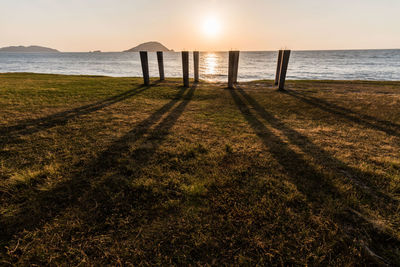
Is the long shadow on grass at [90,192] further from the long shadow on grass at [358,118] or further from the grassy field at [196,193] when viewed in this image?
the long shadow on grass at [358,118]

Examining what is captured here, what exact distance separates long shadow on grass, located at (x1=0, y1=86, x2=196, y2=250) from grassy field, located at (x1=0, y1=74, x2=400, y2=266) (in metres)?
0.02

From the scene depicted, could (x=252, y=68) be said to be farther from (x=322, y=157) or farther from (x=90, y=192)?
(x=90, y=192)

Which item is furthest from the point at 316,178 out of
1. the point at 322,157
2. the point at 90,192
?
the point at 90,192

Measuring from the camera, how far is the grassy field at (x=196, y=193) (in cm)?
219

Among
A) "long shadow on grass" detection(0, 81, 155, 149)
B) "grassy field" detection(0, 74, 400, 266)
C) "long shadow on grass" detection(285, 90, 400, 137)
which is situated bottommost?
"long shadow on grass" detection(285, 90, 400, 137)

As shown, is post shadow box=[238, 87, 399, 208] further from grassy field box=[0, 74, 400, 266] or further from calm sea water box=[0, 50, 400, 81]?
calm sea water box=[0, 50, 400, 81]

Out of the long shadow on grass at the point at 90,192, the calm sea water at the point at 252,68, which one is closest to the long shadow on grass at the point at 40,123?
the long shadow on grass at the point at 90,192

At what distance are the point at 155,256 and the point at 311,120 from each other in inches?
308

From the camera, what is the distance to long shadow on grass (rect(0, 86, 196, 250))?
255 centimetres

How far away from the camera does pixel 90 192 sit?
10.2 ft

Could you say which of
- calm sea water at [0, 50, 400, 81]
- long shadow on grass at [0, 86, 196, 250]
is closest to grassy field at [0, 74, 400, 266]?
long shadow on grass at [0, 86, 196, 250]

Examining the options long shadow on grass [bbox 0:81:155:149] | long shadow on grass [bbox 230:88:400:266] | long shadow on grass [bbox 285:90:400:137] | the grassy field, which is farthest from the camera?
long shadow on grass [bbox 285:90:400:137]

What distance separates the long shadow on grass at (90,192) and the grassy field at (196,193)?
2 centimetres

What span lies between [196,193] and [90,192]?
6.12 feet
